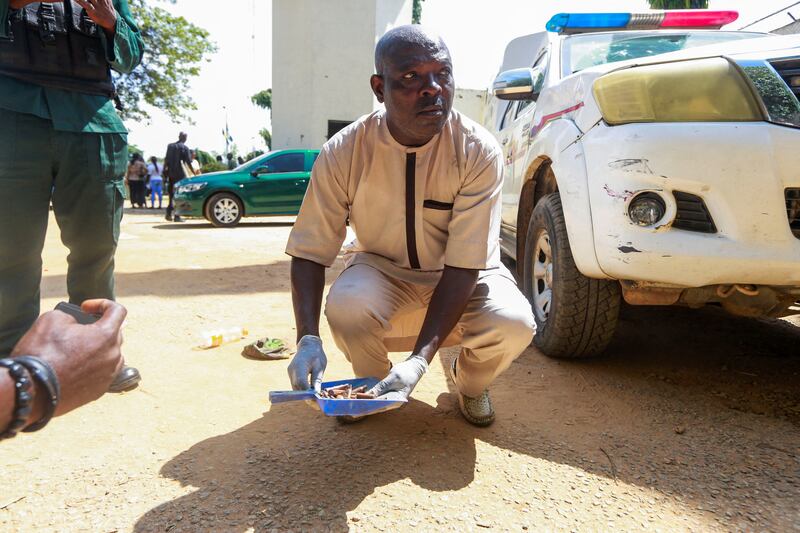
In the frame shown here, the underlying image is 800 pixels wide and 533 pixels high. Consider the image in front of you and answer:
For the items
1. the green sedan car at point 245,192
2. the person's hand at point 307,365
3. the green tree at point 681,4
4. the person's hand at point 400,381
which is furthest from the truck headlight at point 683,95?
the green tree at point 681,4

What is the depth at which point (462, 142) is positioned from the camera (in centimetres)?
194

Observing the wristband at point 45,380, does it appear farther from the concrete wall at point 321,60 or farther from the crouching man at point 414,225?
the concrete wall at point 321,60

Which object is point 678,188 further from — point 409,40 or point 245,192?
point 245,192

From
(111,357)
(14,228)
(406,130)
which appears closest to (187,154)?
(14,228)

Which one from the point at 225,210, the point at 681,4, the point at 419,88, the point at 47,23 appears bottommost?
the point at 225,210

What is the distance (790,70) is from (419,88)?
1.30 m

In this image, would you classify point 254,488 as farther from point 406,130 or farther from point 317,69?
point 317,69

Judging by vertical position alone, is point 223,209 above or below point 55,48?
below

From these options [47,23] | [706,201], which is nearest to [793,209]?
[706,201]

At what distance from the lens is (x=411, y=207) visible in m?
1.96

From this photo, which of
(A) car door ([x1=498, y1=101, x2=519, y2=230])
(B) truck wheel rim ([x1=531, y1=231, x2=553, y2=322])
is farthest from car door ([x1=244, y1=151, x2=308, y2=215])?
(B) truck wheel rim ([x1=531, y1=231, x2=553, y2=322])

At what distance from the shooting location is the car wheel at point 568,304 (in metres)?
2.44

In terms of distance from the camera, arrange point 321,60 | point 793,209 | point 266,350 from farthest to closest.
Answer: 1. point 321,60
2. point 266,350
3. point 793,209

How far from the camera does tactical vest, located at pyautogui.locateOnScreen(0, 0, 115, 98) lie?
2.06m
